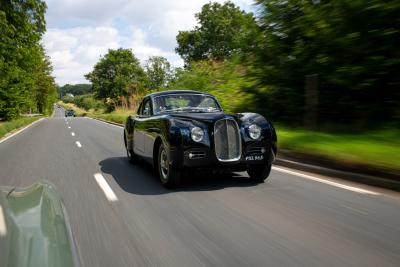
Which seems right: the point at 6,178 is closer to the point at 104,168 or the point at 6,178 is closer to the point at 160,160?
the point at 104,168

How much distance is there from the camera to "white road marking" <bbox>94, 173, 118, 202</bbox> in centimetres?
581

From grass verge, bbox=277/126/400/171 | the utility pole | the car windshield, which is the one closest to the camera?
grass verge, bbox=277/126/400/171

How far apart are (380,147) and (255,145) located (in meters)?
2.85

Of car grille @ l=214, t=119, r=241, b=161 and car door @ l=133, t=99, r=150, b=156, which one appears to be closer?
car grille @ l=214, t=119, r=241, b=161

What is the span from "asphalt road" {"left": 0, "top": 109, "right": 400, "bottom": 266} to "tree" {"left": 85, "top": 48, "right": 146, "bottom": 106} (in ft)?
229

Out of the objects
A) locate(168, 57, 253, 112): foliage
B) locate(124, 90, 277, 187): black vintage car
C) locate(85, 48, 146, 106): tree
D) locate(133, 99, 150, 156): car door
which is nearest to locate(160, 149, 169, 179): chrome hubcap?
locate(124, 90, 277, 187): black vintage car

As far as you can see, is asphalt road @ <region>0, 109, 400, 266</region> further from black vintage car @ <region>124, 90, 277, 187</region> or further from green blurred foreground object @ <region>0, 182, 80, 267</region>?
green blurred foreground object @ <region>0, 182, 80, 267</region>

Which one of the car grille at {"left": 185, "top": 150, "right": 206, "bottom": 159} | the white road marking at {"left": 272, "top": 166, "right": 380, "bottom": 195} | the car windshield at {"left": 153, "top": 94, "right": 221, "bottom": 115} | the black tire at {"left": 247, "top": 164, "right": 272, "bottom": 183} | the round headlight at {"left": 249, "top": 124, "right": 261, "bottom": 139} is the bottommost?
the white road marking at {"left": 272, "top": 166, "right": 380, "bottom": 195}

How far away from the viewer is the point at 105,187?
6.57 m

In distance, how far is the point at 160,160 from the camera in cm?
654

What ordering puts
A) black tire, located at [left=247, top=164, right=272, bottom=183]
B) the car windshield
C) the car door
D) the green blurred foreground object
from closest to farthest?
the green blurred foreground object
black tire, located at [left=247, top=164, right=272, bottom=183]
the car windshield
the car door

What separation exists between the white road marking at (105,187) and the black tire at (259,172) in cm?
216

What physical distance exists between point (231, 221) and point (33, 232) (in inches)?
110

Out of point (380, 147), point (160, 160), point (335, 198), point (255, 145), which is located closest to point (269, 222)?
point (335, 198)
